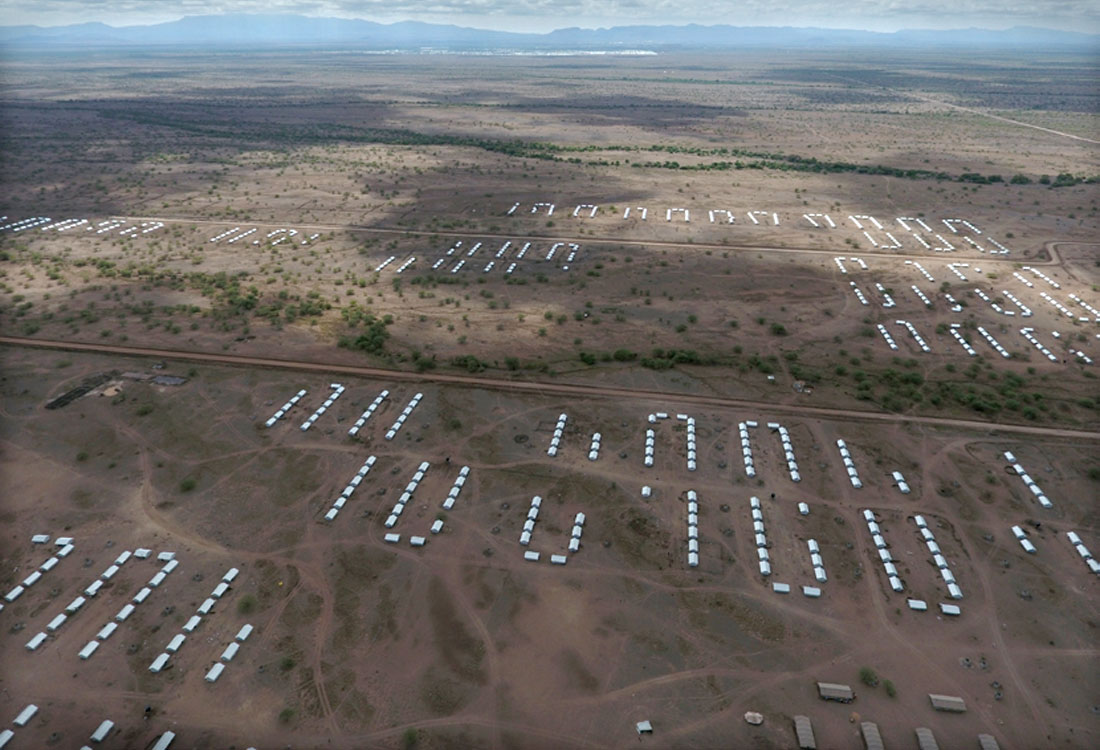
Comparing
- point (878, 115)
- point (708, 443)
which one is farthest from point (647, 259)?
point (878, 115)

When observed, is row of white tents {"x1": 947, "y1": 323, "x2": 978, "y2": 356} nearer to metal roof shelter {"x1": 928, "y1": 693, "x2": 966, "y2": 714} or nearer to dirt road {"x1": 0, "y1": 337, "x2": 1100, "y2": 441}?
dirt road {"x1": 0, "y1": 337, "x2": 1100, "y2": 441}

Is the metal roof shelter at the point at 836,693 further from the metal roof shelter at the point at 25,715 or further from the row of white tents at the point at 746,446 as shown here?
the metal roof shelter at the point at 25,715

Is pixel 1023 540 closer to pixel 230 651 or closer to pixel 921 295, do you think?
pixel 921 295

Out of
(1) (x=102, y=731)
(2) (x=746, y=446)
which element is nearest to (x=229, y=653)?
(1) (x=102, y=731)

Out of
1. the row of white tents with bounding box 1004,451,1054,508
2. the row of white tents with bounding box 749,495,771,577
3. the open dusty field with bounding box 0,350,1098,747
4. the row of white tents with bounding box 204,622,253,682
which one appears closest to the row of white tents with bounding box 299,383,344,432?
the open dusty field with bounding box 0,350,1098,747

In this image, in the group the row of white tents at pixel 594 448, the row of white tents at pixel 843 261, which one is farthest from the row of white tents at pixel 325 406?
the row of white tents at pixel 843 261
